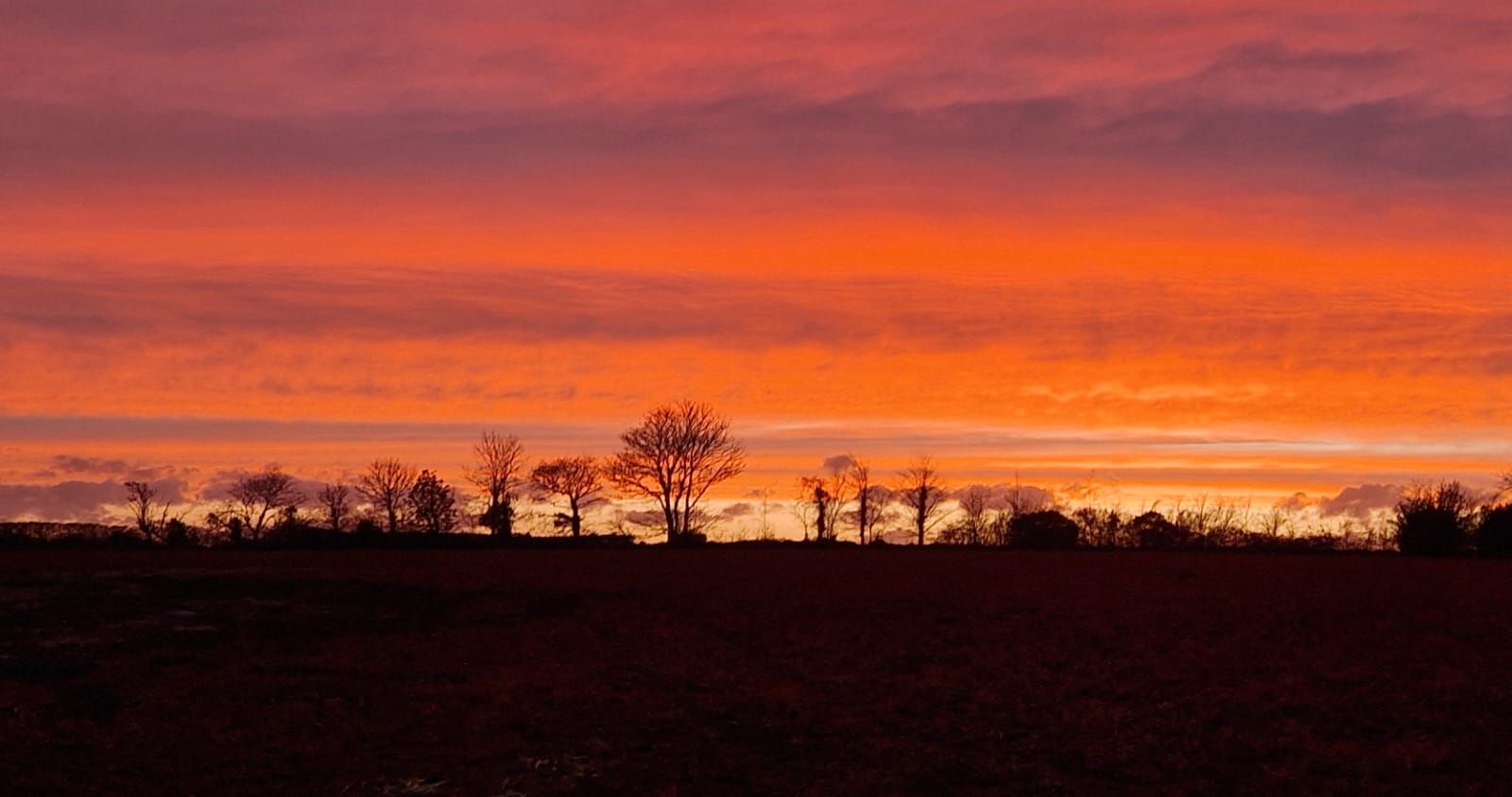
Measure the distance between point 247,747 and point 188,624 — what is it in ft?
41.4

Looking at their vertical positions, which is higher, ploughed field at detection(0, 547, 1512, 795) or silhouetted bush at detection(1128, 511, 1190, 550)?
silhouetted bush at detection(1128, 511, 1190, 550)

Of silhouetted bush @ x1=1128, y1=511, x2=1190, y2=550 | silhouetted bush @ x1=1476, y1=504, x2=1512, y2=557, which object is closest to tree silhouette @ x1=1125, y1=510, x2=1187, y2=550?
silhouetted bush @ x1=1128, y1=511, x2=1190, y2=550

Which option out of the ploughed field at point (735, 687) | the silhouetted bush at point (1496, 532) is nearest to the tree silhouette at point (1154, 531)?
the silhouetted bush at point (1496, 532)

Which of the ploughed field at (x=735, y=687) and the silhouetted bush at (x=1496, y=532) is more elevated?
the silhouetted bush at (x=1496, y=532)

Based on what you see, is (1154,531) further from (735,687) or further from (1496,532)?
(735,687)

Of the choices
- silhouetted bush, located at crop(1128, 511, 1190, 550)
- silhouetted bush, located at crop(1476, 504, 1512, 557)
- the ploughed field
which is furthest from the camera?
silhouetted bush, located at crop(1128, 511, 1190, 550)

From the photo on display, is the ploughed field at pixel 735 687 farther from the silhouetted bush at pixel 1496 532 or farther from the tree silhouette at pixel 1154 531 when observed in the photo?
the tree silhouette at pixel 1154 531

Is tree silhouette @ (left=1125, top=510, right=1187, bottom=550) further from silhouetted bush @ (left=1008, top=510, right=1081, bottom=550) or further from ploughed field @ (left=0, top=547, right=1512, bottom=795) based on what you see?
ploughed field @ (left=0, top=547, right=1512, bottom=795)

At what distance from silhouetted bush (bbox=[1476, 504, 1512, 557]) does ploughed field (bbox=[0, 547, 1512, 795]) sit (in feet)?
98.0

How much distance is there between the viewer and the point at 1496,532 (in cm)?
7181

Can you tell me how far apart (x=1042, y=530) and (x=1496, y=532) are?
28.7 meters

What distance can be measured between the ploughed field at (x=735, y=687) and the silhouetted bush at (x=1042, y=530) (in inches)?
1641

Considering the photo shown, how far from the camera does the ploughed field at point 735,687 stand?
802 inches

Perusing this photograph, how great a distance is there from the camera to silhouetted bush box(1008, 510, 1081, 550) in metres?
87.8
